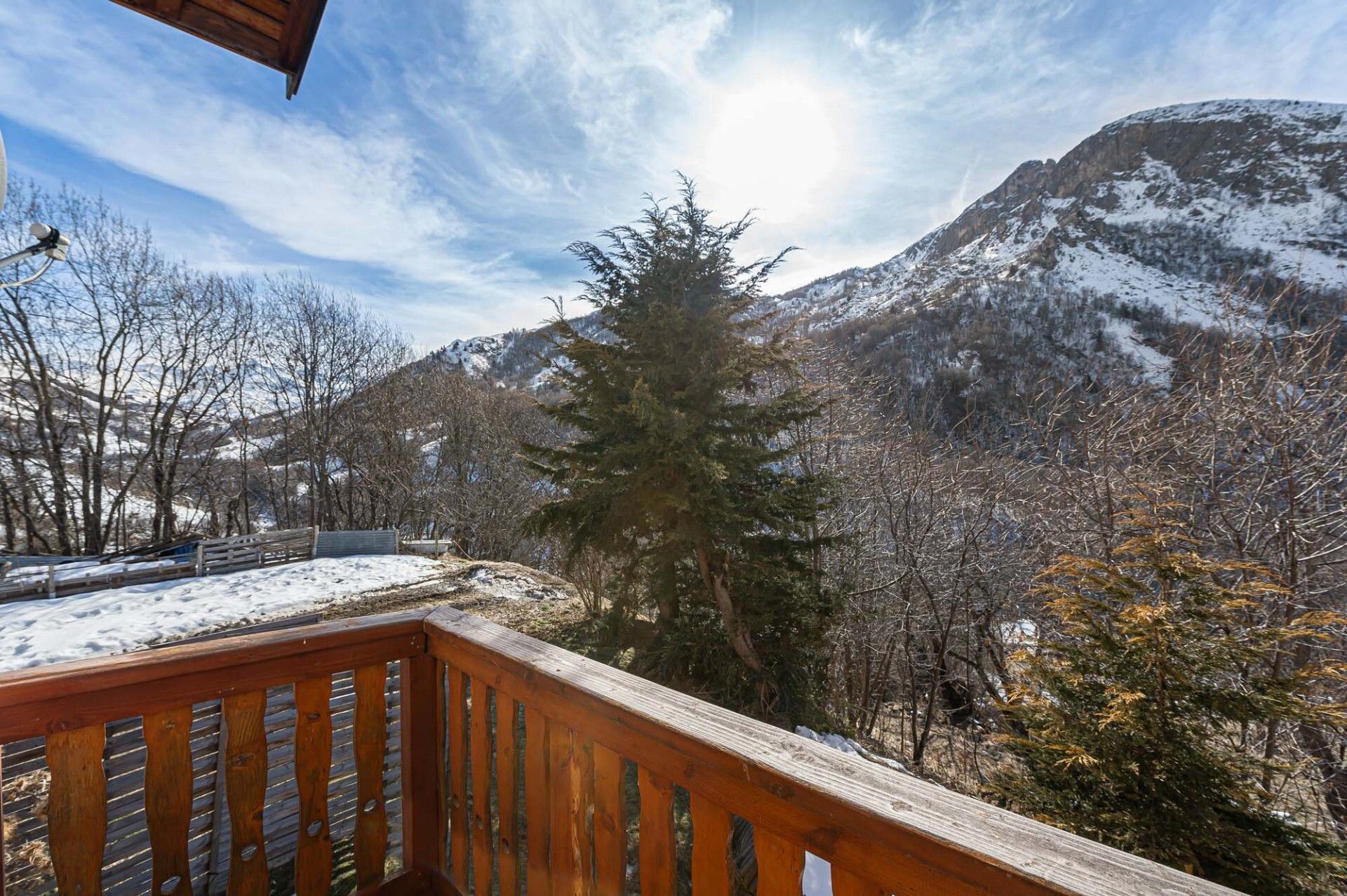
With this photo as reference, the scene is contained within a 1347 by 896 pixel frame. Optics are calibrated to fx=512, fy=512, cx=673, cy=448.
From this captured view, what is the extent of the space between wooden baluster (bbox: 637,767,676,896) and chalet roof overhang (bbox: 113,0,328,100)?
9.79 ft

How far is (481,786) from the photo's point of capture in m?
1.49

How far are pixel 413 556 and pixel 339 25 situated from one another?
12391mm

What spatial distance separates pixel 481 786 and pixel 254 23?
3.04 meters

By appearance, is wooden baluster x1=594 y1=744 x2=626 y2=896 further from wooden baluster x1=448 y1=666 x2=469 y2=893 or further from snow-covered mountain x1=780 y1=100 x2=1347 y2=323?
snow-covered mountain x1=780 y1=100 x2=1347 y2=323

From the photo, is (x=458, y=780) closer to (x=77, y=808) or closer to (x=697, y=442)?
(x=77, y=808)

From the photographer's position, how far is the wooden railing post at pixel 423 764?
64.4 inches

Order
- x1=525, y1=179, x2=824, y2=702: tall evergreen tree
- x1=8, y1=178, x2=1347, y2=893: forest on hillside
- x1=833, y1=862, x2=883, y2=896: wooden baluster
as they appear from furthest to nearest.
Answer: x1=525, y1=179, x2=824, y2=702: tall evergreen tree → x1=8, y1=178, x2=1347, y2=893: forest on hillside → x1=833, y1=862, x2=883, y2=896: wooden baluster

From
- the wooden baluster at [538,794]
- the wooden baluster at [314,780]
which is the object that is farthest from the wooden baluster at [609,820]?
the wooden baluster at [314,780]

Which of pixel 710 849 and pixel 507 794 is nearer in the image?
pixel 710 849

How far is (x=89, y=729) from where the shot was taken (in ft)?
4.02

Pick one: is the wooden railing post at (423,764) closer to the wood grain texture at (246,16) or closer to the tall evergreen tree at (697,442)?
the wood grain texture at (246,16)

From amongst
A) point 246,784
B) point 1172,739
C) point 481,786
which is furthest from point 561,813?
point 1172,739

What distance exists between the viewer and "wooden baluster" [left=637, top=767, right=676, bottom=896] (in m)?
1.05

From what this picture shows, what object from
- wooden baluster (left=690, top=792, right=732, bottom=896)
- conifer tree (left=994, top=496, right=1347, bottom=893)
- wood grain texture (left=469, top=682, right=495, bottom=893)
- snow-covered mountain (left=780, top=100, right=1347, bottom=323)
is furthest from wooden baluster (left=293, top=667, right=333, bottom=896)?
snow-covered mountain (left=780, top=100, right=1347, bottom=323)
